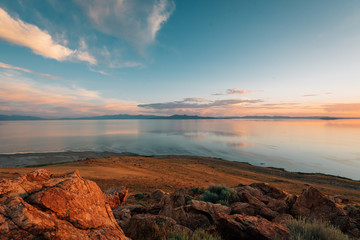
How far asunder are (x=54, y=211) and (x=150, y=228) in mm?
2525

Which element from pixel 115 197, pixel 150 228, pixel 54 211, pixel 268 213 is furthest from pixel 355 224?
pixel 115 197

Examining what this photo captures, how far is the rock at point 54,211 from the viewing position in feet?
9.31

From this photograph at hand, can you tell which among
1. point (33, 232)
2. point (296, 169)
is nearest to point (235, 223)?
point (33, 232)

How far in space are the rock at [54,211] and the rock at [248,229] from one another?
2.74 metres

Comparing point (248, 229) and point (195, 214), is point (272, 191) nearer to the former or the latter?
point (195, 214)

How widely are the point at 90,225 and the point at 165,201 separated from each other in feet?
13.8

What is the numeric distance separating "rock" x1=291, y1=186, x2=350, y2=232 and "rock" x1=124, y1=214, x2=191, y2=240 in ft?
17.0

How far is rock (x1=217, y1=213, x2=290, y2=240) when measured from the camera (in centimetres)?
423

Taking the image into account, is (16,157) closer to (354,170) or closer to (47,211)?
(47,211)

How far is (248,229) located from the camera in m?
4.44

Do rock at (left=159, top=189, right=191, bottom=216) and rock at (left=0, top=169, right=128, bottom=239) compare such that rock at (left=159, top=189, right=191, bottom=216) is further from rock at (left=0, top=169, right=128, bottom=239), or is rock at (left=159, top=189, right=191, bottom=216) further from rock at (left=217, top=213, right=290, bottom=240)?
rock at (left=0, top=169, right=128, bottom=239)

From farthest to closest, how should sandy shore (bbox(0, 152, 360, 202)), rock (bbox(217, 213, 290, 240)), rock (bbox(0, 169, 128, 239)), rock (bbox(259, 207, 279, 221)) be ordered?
sandy shore (bbox(0, 152, 360, 202)) → rock (bbox(259, 207, 279, 221)) → rock (bbox(217, 213, 290, 240)) → rock (bbox(0, 169, 128, 239))

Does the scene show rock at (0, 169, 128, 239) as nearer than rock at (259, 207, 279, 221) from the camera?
Yes

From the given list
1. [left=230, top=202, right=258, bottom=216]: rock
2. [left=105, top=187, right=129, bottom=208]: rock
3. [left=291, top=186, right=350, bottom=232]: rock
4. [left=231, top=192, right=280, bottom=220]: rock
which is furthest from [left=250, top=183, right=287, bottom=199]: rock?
[left=105, top=187, right=129, bottom=208]: rock
